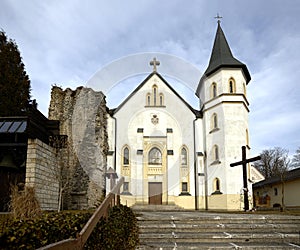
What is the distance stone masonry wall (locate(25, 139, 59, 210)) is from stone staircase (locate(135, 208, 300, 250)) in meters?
4.78

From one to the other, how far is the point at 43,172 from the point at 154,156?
50.0ft

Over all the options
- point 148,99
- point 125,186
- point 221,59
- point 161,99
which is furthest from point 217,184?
point 221,59

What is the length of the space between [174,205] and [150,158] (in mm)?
4228

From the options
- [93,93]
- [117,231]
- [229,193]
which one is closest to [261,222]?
[117,231]

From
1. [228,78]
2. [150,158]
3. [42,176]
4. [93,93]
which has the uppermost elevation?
[228,78]

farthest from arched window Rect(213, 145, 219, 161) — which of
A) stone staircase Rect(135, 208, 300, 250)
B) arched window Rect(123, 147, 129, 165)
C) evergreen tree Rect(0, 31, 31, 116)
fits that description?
stone staircase Rect(135, 208, 300, 250)

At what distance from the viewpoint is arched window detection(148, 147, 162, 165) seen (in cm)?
2536

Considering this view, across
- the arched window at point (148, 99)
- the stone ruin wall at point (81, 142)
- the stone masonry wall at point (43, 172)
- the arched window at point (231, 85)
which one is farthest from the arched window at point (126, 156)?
the stone masonry wall at point (43, 172)

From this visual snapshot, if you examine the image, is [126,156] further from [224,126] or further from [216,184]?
[224,126]

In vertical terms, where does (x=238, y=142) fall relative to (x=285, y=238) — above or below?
above

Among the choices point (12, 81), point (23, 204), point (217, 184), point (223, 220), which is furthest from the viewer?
point (217, 184)

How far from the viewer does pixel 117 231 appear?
5.17 meters

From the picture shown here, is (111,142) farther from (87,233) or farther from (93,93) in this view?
(87,233)

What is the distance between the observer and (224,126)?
23594 mm
